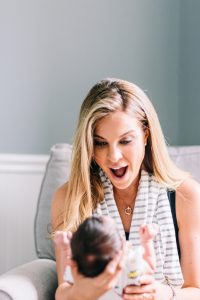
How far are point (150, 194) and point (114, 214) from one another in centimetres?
12

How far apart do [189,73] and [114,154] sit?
36.9 inches

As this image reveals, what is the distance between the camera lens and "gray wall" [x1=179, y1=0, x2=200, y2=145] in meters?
2.30

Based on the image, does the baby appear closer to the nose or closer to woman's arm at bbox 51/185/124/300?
woman's arm at bbox 51/185/124/300

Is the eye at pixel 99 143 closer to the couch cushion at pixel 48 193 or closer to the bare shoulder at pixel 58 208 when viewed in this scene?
the bare shoulder at pixel 58 208

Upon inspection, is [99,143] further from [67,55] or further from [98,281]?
[67,55]

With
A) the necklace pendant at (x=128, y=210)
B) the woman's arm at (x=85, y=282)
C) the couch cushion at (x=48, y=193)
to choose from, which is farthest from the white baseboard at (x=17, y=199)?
the woman's arm at (x=85, y=282)

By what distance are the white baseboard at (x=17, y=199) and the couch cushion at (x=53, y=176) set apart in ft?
1.26

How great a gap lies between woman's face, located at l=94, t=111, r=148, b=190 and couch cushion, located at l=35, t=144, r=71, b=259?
0.39 metres

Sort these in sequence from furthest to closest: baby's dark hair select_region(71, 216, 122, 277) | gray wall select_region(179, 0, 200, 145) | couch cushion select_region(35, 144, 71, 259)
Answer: gray wall select_region(179, 0, 200, 145) < couch cushion select_region(35, 144, 71, 259) < baby's dark hair select_region(71, 216, 122, 277)

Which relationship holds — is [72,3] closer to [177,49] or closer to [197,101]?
[177,49]

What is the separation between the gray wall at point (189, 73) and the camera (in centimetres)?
230

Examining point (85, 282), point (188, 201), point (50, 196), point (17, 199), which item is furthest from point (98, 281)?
point (17, 199)

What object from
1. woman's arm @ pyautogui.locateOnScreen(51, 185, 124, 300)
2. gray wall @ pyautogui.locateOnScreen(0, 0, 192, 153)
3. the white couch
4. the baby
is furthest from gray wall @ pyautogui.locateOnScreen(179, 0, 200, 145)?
the baby

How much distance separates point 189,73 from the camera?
2342 mm
